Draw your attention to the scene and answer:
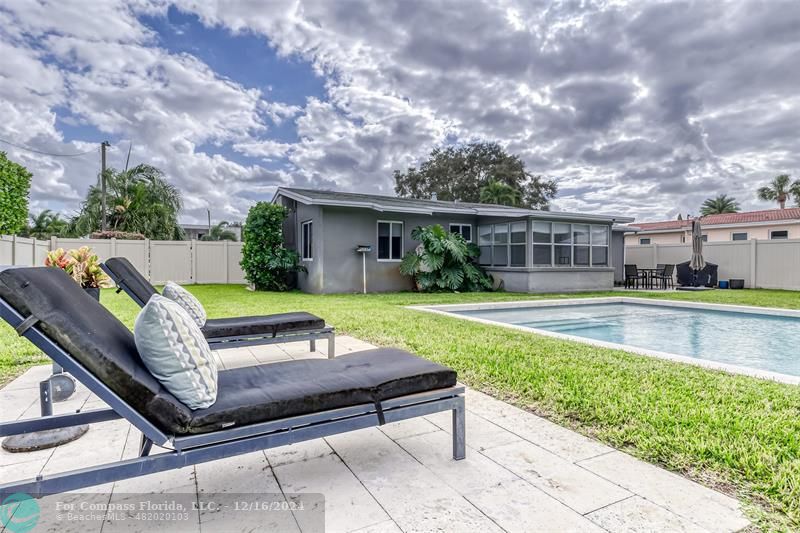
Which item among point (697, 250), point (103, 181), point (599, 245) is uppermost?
point (103, 181)

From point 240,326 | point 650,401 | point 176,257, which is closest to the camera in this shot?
point 650,401

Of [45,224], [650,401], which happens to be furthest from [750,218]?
[45,224]

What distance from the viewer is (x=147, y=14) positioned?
1126cm

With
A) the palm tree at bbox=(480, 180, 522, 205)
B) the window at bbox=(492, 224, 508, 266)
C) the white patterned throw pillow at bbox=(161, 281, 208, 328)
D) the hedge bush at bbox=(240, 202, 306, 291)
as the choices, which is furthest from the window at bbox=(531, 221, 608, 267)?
the palm tree at bbox=(480, 180, 522, 205)

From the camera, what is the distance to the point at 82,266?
12.8 feet

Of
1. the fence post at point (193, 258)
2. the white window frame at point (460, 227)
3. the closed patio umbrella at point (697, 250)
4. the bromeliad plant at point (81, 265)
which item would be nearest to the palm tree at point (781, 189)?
the closed patio umbrella at point (697, 250)

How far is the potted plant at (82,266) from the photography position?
384cm

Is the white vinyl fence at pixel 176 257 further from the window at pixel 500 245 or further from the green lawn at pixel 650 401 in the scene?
the green lawn at pixel 650 401

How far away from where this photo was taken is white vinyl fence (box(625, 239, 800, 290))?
14539 mm

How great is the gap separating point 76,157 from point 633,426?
28437 mm

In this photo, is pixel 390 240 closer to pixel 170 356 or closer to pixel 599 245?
pixel 599 245

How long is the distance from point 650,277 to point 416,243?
989 centimetres

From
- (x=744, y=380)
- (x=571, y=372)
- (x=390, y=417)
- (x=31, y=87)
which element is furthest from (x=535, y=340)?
(x=31, y=87)

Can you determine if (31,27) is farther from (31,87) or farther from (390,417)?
(390,417)
